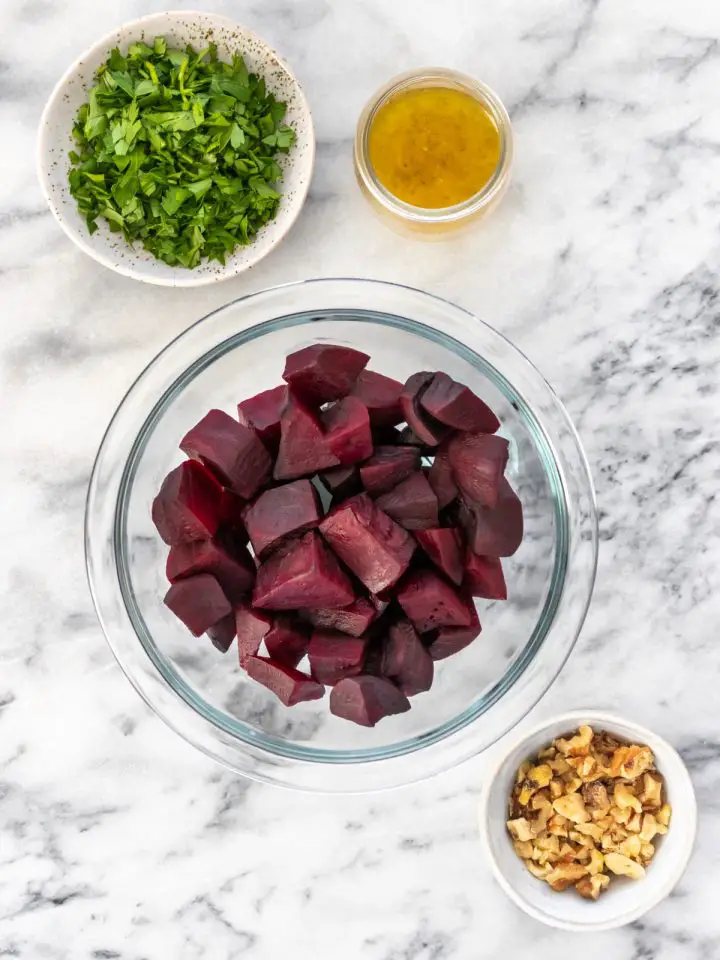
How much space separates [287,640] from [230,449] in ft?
0.93

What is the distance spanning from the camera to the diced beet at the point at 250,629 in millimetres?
1300

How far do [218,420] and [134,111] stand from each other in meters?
0.60

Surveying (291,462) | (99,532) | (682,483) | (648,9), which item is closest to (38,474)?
(99,532)

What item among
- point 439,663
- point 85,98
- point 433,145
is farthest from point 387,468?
point 85,98

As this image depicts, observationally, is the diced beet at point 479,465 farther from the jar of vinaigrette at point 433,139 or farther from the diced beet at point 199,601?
the jar of vinaigrette at point 433,139

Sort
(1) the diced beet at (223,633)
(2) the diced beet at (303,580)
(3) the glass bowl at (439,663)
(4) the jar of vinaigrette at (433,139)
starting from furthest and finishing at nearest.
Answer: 1. (4) the jar of vinaigrette at (433,139)
2. (3) the glass bowl at (439,663)
3. (1) the diced beet at (223,633)
4. (2) the diced beet at (303,580)

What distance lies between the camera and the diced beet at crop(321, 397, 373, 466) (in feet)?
4.16

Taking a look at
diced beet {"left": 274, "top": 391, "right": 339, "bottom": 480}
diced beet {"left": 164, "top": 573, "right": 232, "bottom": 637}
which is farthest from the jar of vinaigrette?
diced beet {"left": 164, "top": 573, "right": 232, "bottom": 637}

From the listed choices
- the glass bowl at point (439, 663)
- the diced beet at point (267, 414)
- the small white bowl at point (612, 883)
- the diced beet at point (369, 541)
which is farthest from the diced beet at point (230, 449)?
the small white bowl at point (612, 883)

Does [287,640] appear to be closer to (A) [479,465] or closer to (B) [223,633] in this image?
(B) [223,633]

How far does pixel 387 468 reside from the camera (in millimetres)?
1297

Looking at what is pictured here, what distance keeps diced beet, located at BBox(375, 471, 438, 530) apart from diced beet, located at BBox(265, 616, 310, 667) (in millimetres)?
214

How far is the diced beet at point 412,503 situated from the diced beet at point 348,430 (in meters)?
0.07

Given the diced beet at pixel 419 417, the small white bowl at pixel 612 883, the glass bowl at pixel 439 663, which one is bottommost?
the small white bowl at pixel 612 883
